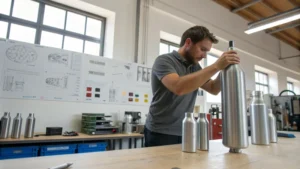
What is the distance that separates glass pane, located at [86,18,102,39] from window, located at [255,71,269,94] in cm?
512

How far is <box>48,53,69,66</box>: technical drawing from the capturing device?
95.9 inches

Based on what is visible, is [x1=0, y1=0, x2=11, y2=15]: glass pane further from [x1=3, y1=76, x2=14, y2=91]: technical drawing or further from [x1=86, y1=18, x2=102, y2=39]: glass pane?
[x1=86, y1=18, x2=102, y2=39]: glass pane

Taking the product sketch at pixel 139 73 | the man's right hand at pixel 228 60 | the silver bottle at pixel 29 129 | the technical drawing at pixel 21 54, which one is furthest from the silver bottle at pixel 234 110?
the product sketch at pixel 139 73

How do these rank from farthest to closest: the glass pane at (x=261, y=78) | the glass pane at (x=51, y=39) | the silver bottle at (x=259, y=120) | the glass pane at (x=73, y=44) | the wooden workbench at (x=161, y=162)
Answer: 1. the glass pane at (x=261, y=78)
2. the glass pane at (x=73, y=44)
3. the glass pane at (x=51, y=39)
4. the silver bottle at (x=259, y=120)
5. the wooden workbench at (x=161, y=162)

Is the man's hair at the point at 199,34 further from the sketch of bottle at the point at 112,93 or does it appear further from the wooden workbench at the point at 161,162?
the sketch of bottle at the point at 112,93

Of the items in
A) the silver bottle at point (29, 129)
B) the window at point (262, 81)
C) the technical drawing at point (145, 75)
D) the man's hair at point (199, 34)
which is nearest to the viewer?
the man's hair at point (199, 34)

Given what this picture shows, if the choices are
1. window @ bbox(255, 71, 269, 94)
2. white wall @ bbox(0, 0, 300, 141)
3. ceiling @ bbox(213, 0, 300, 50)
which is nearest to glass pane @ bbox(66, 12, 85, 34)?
white wall @ bbox(0, 0, 300, 141)

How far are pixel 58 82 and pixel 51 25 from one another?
89 cm

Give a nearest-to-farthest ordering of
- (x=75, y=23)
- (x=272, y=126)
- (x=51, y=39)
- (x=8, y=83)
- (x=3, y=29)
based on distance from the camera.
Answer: (x=272, y=126), (x=8, y=83), (x=3, y=29), (x=51, y=39), (x=75, y=23)

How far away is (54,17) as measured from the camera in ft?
9.20

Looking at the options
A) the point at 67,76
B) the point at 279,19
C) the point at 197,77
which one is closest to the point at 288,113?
the point at 279,19

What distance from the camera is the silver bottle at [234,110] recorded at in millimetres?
630

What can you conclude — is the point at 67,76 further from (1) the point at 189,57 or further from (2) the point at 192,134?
(2) the point at 192,134

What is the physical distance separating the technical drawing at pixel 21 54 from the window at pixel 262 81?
6029mm
